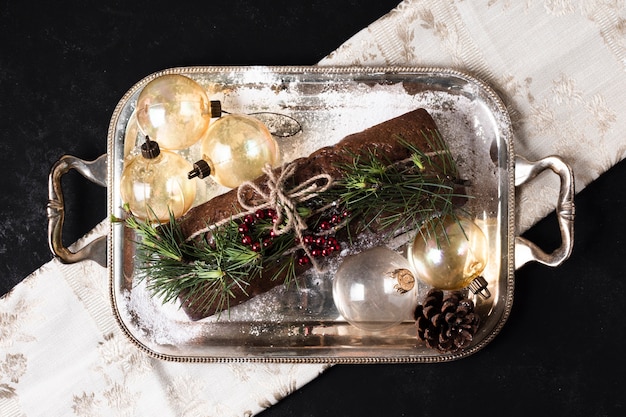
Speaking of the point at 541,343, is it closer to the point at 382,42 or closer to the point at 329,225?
the point at 329,225

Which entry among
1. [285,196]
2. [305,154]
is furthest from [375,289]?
[305,154]

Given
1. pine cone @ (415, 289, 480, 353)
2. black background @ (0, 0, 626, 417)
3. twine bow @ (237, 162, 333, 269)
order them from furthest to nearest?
1. black background @ (0, 0, 626, 417)
2. pine cone @ (415, 289, 480, 353)
3. twine bow @ (237, 162, 333, 269)

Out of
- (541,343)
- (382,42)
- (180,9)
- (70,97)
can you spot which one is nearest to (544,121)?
(382,42)

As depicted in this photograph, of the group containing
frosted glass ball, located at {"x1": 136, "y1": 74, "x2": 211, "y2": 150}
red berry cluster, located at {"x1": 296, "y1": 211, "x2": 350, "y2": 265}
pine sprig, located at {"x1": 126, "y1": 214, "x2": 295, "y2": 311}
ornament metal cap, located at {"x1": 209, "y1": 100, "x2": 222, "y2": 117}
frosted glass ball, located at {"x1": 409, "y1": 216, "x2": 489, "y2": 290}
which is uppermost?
frosted glass ball, located at {"x1": 136, "y1": 74, "x2": 211, "y2": 150}

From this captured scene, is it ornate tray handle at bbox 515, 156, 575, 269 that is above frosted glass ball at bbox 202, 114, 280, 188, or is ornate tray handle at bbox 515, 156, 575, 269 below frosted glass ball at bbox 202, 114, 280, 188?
below

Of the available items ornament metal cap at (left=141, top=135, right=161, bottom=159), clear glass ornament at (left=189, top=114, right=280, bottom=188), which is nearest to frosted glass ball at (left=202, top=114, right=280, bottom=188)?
clear glass ornament at (left=189, top=114, right=280, bottom=188)

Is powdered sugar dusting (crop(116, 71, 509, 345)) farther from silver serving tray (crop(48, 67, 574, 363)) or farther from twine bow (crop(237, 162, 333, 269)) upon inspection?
twine bow (crop(237, 162, 333, 269))

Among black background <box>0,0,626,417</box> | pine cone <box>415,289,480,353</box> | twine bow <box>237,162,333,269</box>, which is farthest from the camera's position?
black background <box>0,0,626,417</box>
